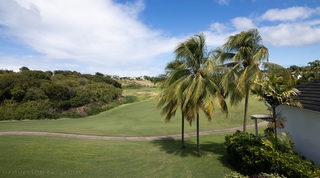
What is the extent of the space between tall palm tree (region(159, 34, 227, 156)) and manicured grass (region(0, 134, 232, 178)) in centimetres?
289

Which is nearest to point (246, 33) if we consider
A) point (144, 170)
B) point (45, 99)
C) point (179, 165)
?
point (179, 165)

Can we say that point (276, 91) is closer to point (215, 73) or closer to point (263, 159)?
point (263, 159)

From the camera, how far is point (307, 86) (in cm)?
1238

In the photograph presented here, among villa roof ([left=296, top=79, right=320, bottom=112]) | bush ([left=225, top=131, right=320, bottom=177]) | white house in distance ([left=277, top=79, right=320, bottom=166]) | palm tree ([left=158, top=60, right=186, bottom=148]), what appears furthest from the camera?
palm tree ([left=158, top=60, right=186, bottom=148])

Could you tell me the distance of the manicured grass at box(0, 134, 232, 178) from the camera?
34.4 feet

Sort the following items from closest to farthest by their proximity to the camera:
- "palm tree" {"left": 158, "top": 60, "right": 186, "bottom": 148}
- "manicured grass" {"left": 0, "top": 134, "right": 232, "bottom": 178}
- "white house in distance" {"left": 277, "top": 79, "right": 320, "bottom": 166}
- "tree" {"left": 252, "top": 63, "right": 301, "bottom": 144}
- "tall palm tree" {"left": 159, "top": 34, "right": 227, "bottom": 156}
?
1. "tree" {"left": 252, "top": 63, "right": 301, "bottom": 144}
2. "white house in distance" {"left": 277, "top": 79, "right": 320, "bottom": 166}
3. "manicured grass" {"left": 0, "top": 134, "right": 232, "bottom": 178}
4. "tall palm tree" {"left": 159, "top": 34, "right": 227, "bottom": 156}
5. "palm tree" {"left": 158, "top": 60, "right": 186, "bottom": 148}

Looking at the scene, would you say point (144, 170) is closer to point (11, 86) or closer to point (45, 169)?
point (45, 169)

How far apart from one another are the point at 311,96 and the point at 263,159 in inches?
167

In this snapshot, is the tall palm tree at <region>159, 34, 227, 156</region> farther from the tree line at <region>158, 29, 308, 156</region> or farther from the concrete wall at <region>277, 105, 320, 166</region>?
the concrete wall at <region>277, 105, 320, 166</region>

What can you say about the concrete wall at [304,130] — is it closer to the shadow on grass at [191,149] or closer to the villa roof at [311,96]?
the villa roof at [311,96]

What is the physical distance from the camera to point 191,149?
1541cm

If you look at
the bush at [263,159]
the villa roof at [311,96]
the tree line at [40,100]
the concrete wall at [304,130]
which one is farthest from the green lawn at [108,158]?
the tree line at [40,100]

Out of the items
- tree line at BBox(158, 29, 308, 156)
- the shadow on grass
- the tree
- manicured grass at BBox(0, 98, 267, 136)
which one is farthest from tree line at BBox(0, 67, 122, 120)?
the tree

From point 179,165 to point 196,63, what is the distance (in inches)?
226
